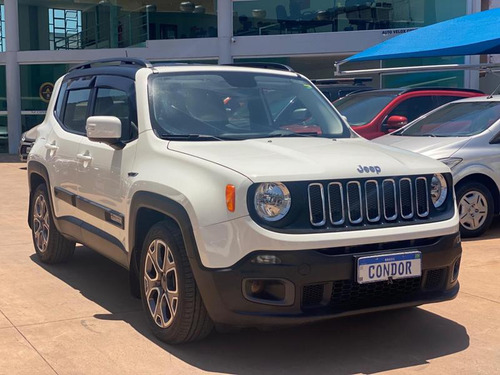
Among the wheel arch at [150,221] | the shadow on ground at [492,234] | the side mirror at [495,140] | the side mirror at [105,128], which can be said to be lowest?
the shadow on ground at [492,234]

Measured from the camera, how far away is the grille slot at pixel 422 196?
475 centimetres

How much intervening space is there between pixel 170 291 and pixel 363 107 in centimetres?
726

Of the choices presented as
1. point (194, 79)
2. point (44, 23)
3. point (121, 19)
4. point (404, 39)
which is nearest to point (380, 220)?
point (194, 79)

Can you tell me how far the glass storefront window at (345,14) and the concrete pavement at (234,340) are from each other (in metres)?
13.9

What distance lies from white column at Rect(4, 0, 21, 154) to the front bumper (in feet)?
63.5

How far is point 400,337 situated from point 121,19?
59.8ft

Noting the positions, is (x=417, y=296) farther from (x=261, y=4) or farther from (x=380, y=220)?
(x=261, y=4)

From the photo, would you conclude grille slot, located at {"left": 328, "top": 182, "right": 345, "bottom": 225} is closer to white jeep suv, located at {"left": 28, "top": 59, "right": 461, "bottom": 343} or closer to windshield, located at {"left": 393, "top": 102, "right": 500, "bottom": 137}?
white jeep suv, located at {"left": 28, "top": 59, "right": 461, "bottom": 343}

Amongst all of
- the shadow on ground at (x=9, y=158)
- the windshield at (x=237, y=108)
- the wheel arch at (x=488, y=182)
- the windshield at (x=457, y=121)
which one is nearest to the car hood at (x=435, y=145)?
the windshield at (x=457, y=121)

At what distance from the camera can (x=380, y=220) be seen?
4.56 meters

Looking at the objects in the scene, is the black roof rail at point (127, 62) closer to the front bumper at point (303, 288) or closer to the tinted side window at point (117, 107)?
the tinted side window at point (117, 107)

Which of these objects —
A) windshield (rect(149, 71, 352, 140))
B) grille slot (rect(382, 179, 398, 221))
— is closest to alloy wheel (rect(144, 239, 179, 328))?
windshield (rect(149, 71, 352, 140))

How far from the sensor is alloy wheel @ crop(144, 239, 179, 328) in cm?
468

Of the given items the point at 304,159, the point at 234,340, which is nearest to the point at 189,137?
the point at 304,159
